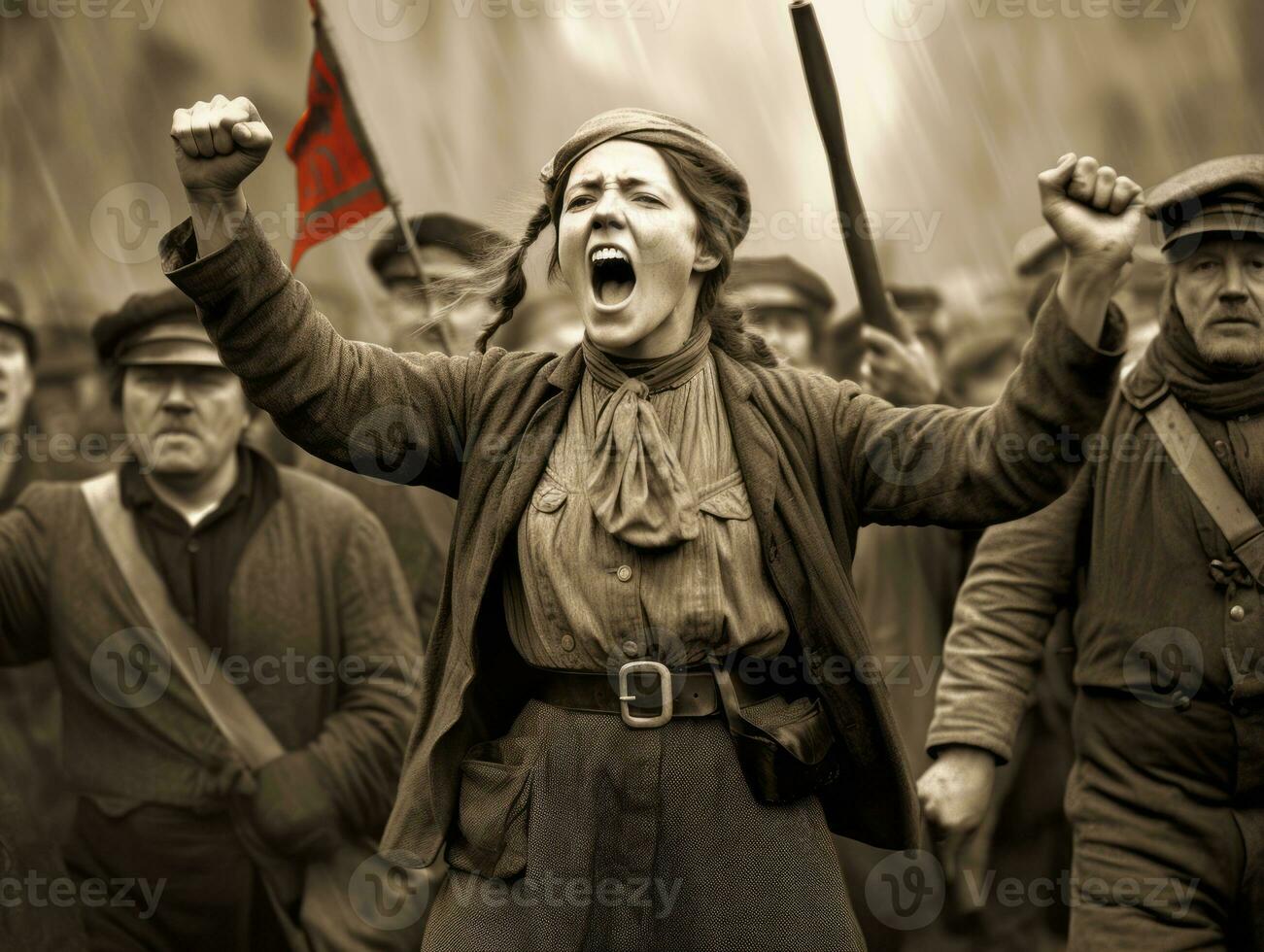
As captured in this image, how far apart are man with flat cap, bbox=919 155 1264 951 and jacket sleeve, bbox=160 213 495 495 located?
169 cm

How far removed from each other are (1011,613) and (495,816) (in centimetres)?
189

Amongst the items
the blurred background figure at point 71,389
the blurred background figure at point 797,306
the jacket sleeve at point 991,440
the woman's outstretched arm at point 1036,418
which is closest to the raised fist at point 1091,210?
the woman's outstretched arm at point 1036,418

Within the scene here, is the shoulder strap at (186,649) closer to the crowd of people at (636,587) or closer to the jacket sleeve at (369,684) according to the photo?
the crowd of people at (636,587)

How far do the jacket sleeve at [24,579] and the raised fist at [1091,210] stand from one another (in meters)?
3.48

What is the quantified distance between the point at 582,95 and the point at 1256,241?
7.27 ft

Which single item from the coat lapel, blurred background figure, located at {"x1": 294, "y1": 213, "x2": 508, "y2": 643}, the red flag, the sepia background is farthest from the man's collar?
the coat lapel

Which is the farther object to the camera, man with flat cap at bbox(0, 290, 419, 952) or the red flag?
the red flag

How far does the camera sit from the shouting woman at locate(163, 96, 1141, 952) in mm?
2627

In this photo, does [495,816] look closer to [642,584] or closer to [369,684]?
[642,584]

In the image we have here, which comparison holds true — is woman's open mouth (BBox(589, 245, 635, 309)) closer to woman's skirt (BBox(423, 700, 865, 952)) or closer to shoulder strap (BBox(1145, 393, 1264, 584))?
woman's skirt (BBox(423, 700, 865, 952))

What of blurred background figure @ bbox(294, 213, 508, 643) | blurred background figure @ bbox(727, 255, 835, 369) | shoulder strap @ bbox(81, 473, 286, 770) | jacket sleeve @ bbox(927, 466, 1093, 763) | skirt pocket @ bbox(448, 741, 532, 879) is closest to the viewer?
skirt pocket @ bbox(448, 741, 532, 879)

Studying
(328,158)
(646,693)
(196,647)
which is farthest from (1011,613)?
(328,158)

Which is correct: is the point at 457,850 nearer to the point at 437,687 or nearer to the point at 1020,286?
the point at 437,687

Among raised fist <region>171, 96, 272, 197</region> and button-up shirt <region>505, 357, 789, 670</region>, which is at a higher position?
raised fist <region>171, 96, 272, 197</region>
